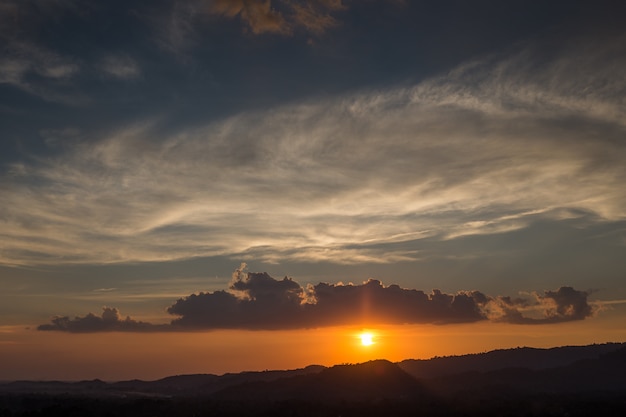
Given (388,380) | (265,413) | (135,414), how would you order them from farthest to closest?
(388,380) < (135,414) < (265,413)

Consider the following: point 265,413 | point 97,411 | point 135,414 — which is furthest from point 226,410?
point 97,411

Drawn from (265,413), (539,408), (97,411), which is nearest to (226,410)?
(265,413)

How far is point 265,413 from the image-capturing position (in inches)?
4916

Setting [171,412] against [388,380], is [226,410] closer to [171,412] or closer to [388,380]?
[171,412]

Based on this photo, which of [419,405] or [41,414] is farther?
[419,405]

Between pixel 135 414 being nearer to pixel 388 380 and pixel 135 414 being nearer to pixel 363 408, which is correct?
pixel 363 408

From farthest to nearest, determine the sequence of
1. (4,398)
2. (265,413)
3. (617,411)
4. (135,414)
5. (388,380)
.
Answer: (388,380), (4,398), (135,414), (265,413), (617,411)

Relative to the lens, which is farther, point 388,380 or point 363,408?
point 388,380

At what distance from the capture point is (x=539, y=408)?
121312 millimetres

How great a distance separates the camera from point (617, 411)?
11500 centimetres

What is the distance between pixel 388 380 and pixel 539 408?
Result: 82.6m

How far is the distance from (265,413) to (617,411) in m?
72.1

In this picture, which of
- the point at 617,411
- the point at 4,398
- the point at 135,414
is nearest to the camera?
the point at 617,411

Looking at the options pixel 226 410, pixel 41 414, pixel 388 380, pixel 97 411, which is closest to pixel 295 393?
pixel 388 380
